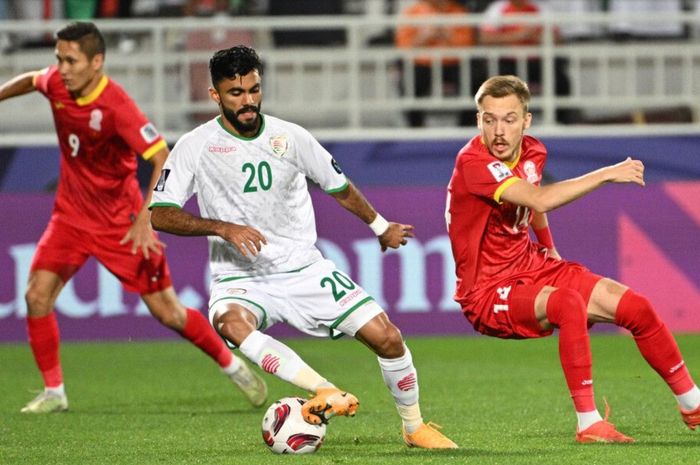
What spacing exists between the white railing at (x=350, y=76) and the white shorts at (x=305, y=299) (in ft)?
20.8

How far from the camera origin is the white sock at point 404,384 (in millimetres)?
6980

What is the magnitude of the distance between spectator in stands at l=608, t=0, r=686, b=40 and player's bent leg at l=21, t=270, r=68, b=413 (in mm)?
7518

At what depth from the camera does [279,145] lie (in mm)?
7176

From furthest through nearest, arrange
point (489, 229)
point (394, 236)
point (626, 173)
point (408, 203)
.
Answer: point (408, 203) → point (489, 229) → point (394, 236) → point (626, 173)

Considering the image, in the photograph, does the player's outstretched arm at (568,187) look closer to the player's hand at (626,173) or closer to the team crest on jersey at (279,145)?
the player's hand at (626,173)

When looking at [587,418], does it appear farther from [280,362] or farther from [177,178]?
[177,178]

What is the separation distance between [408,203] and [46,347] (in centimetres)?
475

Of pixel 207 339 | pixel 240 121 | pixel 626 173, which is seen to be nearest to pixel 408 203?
pixel 207 339

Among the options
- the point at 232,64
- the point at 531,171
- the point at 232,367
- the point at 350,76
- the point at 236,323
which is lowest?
the point at 232,367

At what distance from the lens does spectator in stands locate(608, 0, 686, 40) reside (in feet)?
50.0

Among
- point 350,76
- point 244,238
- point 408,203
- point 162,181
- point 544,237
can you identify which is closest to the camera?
point 244,238

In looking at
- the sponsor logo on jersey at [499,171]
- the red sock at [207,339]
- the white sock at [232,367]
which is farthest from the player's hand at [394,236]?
the red sock at [207,339]

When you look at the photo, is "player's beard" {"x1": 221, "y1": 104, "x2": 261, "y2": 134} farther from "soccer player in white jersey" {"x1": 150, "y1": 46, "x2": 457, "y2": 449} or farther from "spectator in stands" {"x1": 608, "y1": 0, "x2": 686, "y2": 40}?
"spectator in stands" {"x1": 608, "y1": 0, "x2": 686, "y2": 40}

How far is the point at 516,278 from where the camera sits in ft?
23.7
